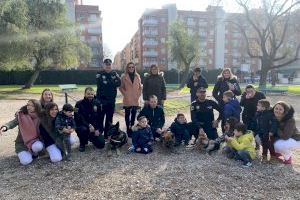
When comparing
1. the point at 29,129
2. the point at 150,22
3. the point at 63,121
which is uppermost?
the point at 150,22

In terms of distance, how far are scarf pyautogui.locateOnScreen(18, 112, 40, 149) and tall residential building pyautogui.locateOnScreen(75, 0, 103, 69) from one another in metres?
58.1

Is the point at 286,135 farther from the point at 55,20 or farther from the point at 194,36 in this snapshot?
the point at 194,36

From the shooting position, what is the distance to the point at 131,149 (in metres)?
6.24

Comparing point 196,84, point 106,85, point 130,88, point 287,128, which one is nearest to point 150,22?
point 196,84

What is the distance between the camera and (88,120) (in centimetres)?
657

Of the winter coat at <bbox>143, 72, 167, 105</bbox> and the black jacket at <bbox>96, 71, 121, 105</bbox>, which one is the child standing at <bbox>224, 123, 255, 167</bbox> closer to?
the winter coat at <bbox>143, 72, 167, 105</bbox>

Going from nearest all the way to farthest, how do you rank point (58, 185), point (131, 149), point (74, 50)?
point (58, 185)
point (131, 149)
point (74, 50)

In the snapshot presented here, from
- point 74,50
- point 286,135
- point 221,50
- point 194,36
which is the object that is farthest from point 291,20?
point 221,50

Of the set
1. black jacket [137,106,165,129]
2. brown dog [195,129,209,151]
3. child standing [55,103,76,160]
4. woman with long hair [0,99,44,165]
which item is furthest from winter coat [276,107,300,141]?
woman with long hair [0,99,44,165]

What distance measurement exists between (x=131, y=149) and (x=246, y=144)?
220 centimetres

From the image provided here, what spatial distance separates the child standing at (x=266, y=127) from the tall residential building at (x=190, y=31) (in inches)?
2390

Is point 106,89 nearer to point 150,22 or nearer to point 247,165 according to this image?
point 247,165

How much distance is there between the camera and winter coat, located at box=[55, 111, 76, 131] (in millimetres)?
5746

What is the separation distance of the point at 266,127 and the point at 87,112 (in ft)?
11.7
